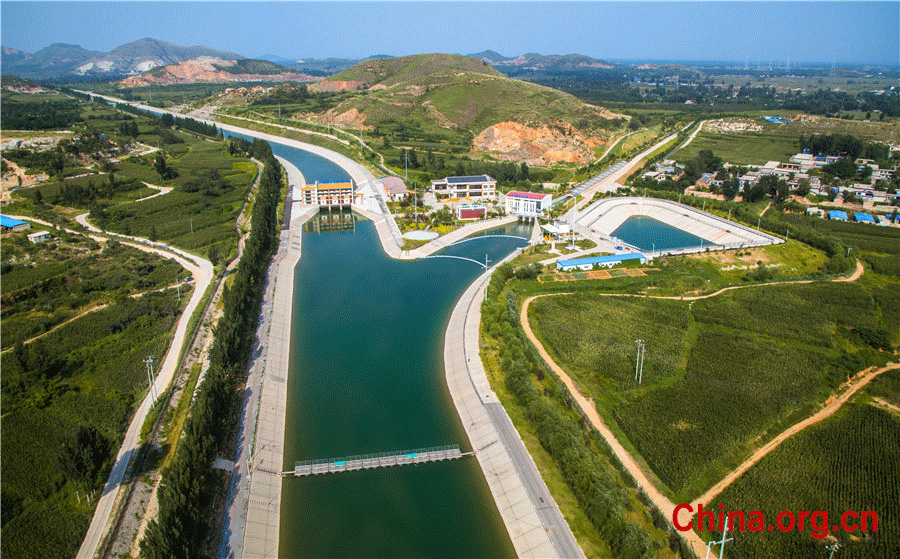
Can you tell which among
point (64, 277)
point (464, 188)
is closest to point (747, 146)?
point (464, 188)

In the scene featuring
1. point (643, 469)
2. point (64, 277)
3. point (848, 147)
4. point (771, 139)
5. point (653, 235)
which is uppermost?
point (771, 139)

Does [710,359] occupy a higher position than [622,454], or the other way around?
[710,359]

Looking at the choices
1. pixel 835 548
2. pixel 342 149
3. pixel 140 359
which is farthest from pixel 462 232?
pixel 342 149

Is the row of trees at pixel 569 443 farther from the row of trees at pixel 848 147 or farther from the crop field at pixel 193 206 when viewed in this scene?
the row of trees at pixel 848 147

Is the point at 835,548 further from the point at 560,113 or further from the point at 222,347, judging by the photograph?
the point at 560,113

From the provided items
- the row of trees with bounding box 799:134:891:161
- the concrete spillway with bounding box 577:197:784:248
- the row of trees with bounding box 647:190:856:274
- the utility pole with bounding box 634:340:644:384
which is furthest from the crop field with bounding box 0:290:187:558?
the row of trees with bounding box 799:134:891:161

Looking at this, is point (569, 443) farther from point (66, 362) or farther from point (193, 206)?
point (193, 206)
